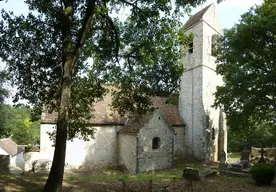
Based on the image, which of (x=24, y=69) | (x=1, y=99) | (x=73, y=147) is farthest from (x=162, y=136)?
(x=1, y=99)

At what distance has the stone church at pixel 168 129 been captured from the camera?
20.5 metres

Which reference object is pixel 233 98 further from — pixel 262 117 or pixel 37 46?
pixel 37 46

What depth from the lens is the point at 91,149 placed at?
22.1 metres

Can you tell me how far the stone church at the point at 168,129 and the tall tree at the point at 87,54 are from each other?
5.52 metres

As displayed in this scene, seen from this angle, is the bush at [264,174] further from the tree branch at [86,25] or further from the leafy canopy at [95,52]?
the tree branch at [86,25]

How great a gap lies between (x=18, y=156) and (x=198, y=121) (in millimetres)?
33265

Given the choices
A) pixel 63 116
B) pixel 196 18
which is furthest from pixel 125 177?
pixel 196 18

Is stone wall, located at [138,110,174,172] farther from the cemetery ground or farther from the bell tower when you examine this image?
the cemetery ground

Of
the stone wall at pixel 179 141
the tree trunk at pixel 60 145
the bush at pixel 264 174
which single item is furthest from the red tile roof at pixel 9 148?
the bush at pixel 264 174

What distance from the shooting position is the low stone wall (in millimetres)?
19969

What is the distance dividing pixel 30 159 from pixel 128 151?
7902mm

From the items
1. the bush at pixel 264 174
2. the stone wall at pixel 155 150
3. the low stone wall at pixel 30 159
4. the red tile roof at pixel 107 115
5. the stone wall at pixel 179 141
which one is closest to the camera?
the bush at pixel 264 174

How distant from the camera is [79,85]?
13070 mm

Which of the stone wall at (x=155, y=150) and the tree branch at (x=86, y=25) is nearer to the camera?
the tree branch at (x=86, y=25)
